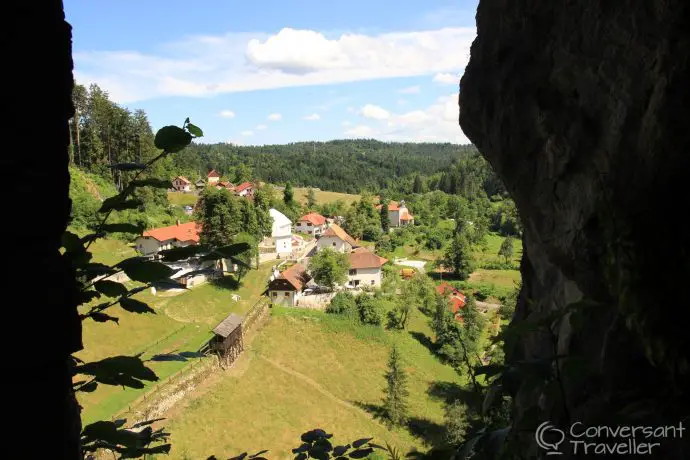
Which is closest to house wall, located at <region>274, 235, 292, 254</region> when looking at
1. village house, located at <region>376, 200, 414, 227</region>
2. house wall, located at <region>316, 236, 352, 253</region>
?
house wall, located at <region>316, 236, 352, 253</region>

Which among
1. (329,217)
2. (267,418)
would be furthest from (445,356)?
(329,217)

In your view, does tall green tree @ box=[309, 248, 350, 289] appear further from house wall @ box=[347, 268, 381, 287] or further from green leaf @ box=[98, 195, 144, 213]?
green leaf @ box=[98, 195, 144, 213]

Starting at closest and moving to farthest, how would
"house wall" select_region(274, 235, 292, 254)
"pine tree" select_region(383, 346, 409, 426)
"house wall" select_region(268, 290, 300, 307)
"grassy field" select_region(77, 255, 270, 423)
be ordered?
"grassy field" select_region(77, 255, 270, 423)
"pine tree" select_region(383, 346, 409, 426)
"house wall" select_region(268, 290, 300, 307)
"house wall" select_region(274, 235, 292, 254)

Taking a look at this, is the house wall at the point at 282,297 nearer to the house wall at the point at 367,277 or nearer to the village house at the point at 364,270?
the village house at the point at 364,270

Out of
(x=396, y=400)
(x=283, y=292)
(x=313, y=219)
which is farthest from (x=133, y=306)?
(x=313, y=219)

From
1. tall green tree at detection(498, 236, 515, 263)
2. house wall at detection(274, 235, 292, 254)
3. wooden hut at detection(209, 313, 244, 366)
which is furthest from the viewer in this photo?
tall green tree at detection(498, 236, 515, 263)

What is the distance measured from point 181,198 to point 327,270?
96.0 ft

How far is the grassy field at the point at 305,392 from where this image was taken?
2053 centimetres

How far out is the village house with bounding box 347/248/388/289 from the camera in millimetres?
47281

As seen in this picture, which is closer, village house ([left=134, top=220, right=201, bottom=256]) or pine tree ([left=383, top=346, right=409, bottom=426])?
pine tree ([left=383, top=346, right=409, bottom=426])

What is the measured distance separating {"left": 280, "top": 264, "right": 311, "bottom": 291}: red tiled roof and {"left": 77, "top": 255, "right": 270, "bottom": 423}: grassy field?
10.0 feet

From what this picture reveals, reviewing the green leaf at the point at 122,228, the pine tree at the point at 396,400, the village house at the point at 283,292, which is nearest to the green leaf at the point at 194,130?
the green leaf at the point at 122,228

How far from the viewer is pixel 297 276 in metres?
41.7

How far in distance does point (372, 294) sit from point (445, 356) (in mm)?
10814
